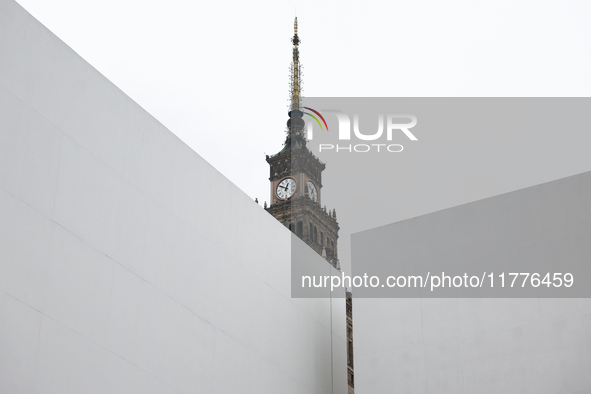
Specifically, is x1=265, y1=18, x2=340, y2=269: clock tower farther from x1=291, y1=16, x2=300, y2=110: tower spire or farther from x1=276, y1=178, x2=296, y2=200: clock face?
x1=291, y1=16, x2=300, y2=110: tower spire

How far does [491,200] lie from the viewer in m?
19.2

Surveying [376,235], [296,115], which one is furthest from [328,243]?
[376,235]

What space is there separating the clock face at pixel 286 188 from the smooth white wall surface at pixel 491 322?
65.5m

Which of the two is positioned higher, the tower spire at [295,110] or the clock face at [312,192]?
the tower spire at [295,110]

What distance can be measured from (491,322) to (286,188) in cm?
6929

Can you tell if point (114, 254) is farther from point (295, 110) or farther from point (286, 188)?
point (295, 110)

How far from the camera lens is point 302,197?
85.9 m

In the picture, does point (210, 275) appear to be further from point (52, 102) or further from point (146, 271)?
point (52, 102)

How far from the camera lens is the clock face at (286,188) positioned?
282ft

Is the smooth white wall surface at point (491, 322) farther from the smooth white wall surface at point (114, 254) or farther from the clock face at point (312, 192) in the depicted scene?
the clock face at point (312, 192)

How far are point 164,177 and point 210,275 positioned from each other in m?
2.73

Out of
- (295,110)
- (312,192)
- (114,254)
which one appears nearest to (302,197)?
(312,192)

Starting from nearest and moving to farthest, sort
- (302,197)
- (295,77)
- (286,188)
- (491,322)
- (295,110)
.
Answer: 1. (491,322)
2. (302,197)
3. (286,188)
4. (295,110)
5. (295,77)

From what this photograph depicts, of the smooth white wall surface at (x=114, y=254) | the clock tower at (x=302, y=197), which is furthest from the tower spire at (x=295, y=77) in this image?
the smooth white wall surface at (x=114, y=254)
